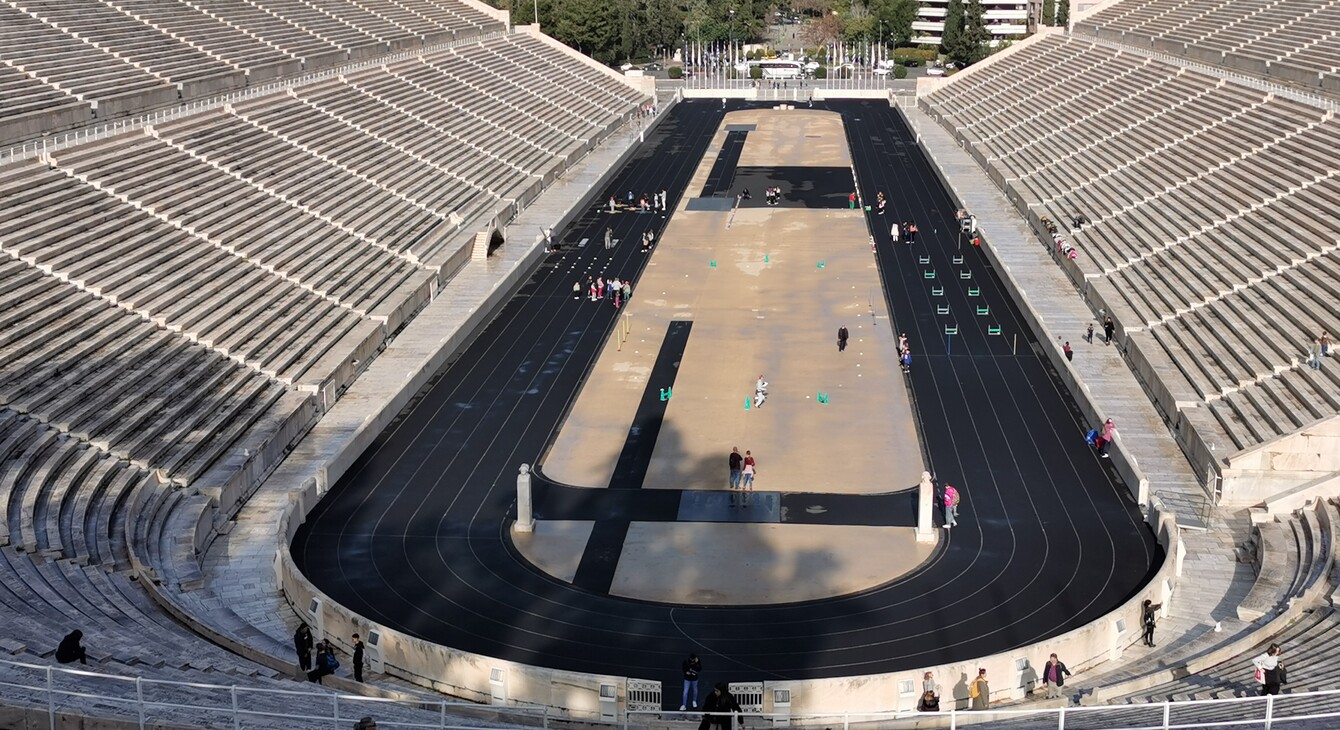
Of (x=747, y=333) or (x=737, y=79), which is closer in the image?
(x=747, y=333)

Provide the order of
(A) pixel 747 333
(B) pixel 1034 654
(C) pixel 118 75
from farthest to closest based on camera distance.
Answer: (C) pixel 118 75, (A) pixel 747 333, (B) pixel 1034 654

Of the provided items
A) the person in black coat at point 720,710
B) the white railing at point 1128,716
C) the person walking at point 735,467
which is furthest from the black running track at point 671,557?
the white railing at point 1128,716

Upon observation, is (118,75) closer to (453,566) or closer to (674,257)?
(674,257)

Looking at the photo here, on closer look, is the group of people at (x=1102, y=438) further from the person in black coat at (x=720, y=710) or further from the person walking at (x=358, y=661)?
the person walking at (x=358, y=661)

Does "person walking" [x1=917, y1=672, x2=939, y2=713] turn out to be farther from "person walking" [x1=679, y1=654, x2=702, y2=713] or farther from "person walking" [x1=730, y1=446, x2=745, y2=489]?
"person walking" [x1=730, y1=446, x2=745, y2=489]

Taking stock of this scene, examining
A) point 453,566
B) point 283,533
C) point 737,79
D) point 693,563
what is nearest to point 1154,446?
point 693,563

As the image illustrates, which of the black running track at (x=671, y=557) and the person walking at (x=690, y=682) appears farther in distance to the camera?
the black running track at (x=671, y=557)

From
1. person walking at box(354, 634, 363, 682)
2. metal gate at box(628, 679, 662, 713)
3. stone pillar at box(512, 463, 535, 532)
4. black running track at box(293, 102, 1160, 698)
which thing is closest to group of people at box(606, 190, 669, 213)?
black running track at box(293, 102, 1160, 698)

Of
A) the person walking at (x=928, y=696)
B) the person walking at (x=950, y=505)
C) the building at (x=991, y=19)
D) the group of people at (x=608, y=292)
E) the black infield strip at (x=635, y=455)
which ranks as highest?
the person walking at (x=928, y=696)

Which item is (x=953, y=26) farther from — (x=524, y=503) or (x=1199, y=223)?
(x=524, y=503)
